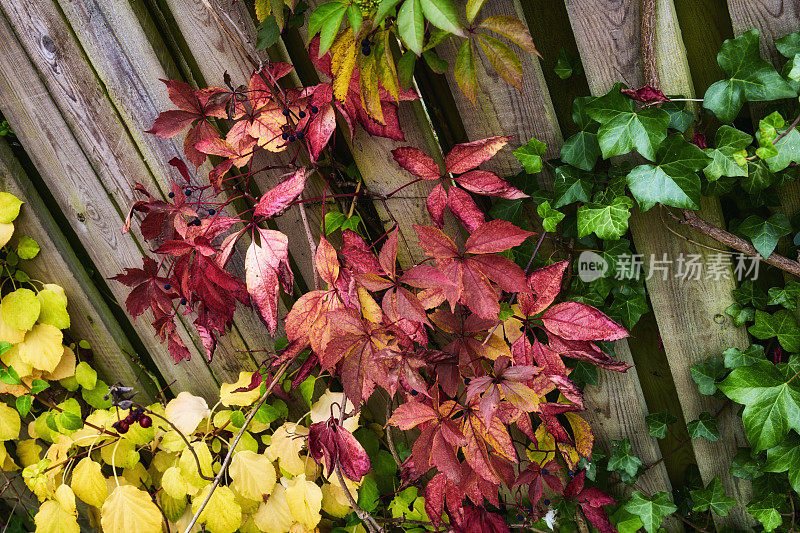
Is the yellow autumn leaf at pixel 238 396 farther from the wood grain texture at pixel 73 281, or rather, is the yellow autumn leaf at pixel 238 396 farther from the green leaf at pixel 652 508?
the green leaf at pixel 652 508

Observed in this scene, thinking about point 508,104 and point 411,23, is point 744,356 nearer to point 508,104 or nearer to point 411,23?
point 508,104

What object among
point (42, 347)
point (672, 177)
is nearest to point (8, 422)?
point (42, 347)

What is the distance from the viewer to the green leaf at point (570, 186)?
1.26 meters

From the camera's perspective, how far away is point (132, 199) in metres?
1.57

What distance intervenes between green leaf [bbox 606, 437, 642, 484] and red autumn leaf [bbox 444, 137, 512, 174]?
0.89 meters

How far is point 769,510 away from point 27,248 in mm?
2141

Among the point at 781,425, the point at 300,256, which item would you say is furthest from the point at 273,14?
the point at 781,425

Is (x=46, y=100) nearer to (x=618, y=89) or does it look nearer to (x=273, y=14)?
(x=273, y=14)

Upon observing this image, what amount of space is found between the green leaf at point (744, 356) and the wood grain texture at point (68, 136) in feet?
4.91

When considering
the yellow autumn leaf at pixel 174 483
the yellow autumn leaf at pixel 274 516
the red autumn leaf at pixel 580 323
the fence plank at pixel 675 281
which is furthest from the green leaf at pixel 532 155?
the yellow autumn leaf at pixel 174 483

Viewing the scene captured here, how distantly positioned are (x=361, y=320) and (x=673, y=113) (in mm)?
800

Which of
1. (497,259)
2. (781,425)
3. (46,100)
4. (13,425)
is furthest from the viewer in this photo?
(13,425)

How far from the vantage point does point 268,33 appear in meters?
1.28

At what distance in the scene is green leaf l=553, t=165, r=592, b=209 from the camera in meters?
1.26
